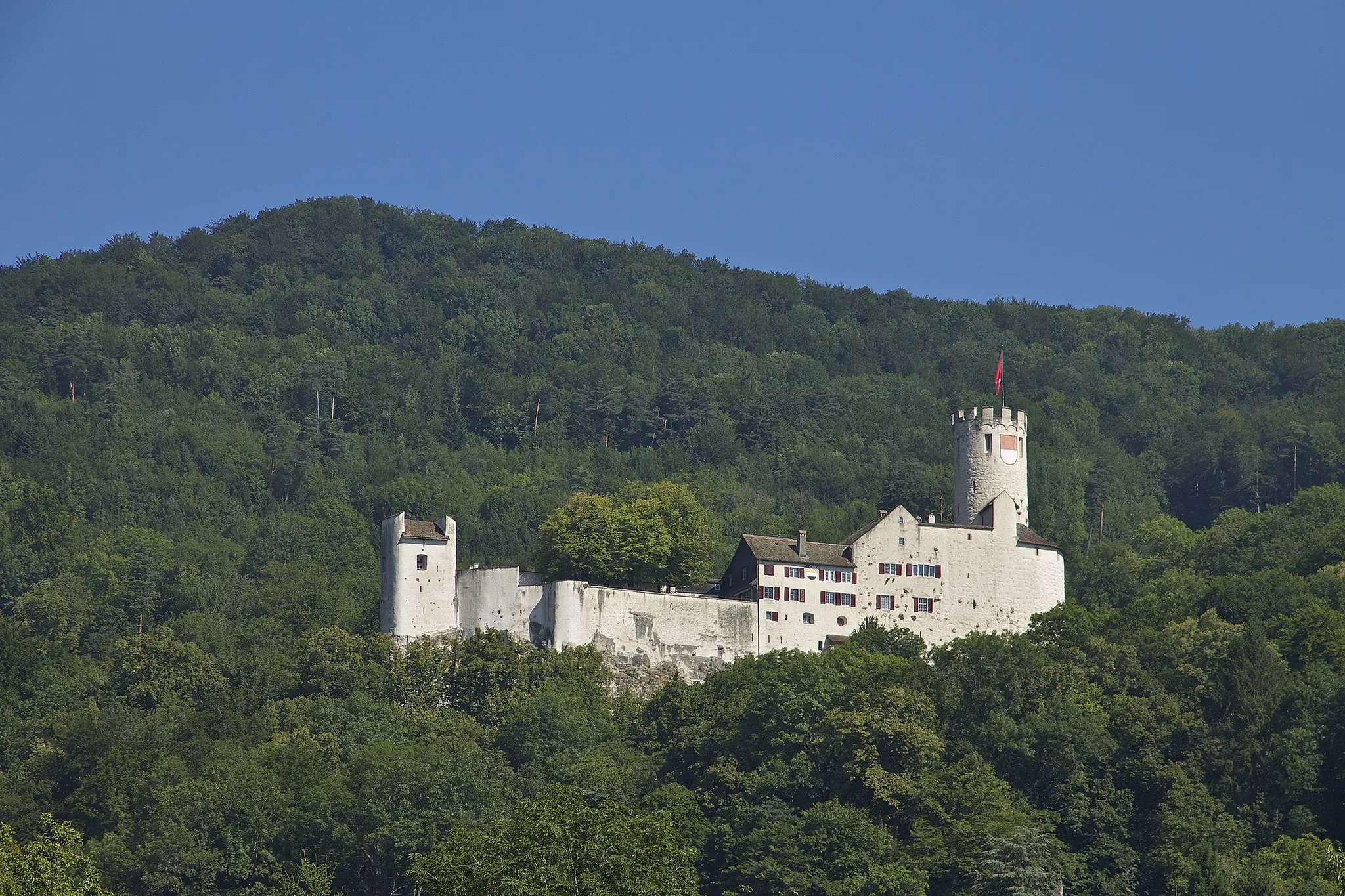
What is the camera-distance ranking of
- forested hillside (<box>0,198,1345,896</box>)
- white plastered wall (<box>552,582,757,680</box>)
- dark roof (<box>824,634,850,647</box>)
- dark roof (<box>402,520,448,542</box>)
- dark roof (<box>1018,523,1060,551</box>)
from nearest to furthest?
forested hillside (<box>0,198,1345,896</box>) < white plastered wall (<box>552,582,757,680</box>) < dark roof (<box>402,520,448,542</box>) < dark roof (<box>824,634,850,647</box>) < dark roof (<box>1018,523,1060,551</box>)

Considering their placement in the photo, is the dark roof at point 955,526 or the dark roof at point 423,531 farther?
the dark roof at point 955,526

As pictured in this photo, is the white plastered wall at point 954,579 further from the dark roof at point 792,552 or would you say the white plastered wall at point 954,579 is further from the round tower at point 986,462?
the round tower at point 986,462

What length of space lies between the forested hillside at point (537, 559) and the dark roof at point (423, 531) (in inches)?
174

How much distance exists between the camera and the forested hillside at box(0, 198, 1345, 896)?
6712 centimetres

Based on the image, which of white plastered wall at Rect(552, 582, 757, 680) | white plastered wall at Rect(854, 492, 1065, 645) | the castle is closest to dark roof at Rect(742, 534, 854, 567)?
the castle

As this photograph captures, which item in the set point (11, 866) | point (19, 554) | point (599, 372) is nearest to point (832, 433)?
point (599, 372)

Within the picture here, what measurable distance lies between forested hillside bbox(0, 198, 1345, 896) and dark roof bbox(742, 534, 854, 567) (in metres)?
4.63

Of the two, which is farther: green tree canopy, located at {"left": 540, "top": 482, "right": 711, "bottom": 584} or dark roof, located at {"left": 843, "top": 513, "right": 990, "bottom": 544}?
dark roof, located at {"left": 843, "top": 513, "right": 990, "bottom": 544}

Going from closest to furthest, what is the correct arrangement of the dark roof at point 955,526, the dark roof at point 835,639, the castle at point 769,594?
1. the castle at point 769,594
2. the dark roof at point 835,639
3. the dark roof at point 955,526

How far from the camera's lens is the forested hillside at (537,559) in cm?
6712

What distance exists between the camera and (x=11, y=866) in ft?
143

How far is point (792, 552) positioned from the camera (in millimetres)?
82625

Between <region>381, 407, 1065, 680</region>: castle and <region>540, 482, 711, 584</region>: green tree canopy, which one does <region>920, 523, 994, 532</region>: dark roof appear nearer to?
<region>381, 407, 1065, 680</region>: castle

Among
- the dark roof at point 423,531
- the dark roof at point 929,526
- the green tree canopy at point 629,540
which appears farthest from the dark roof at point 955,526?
the dark roof at point 423,531
